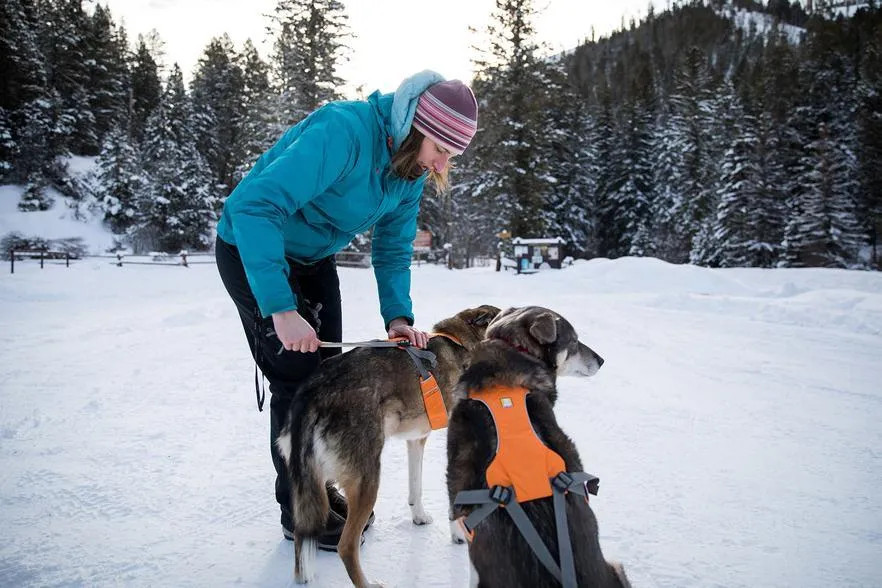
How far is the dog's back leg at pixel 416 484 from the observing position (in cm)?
314

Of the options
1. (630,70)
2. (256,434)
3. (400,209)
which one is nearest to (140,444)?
(256,434)

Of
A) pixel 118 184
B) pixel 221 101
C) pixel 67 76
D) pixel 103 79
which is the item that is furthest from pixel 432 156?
pixel 103 79

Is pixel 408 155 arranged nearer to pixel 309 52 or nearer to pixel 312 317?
pixel 312 317

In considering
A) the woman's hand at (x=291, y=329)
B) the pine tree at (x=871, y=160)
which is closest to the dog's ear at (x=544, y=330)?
the woman's hand at (x=291, y=329)

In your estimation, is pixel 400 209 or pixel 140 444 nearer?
pixel 400 209

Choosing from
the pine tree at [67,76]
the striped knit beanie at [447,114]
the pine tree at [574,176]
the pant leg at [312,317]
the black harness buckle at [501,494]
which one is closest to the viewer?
the black harness buckle at [501,494]

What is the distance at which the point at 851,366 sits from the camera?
6629mm

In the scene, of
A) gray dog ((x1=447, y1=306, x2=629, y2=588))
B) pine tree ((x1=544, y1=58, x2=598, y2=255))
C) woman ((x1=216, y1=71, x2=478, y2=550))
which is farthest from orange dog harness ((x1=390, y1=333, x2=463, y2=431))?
pine tree ((x1=544, y1=58, x2=598, y2=255))

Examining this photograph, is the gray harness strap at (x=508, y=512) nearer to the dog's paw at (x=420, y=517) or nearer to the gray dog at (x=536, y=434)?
the gray dog at (x=536, y=434)

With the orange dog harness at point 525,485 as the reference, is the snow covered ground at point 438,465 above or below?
below

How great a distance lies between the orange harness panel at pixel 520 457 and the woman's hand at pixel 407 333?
0.95 metres

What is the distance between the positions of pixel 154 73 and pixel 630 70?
66.7 metres

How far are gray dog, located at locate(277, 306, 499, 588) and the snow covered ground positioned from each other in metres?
0.36

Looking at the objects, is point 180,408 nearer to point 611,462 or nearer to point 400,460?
point 400,460
